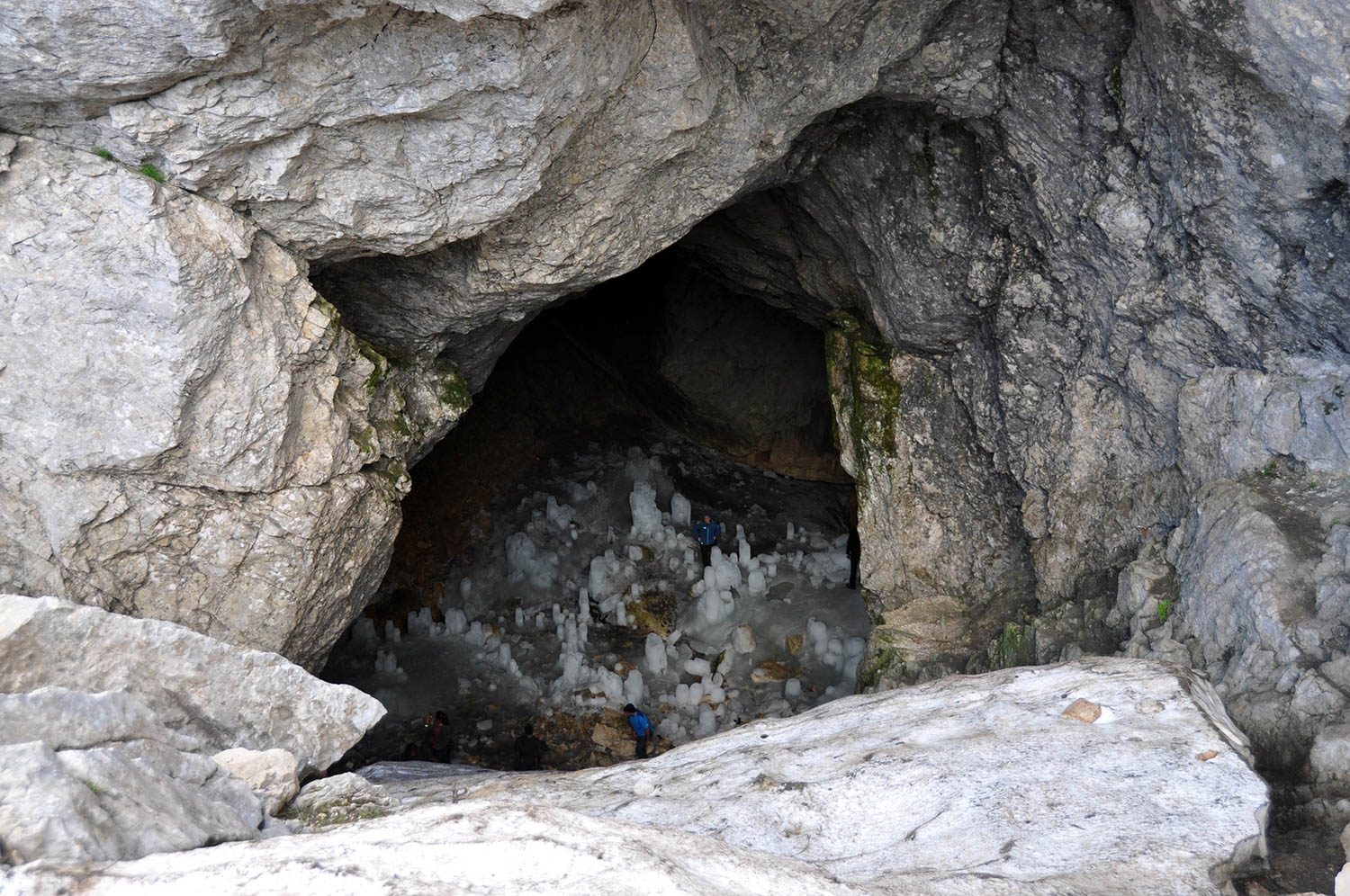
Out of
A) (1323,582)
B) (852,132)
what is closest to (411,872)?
(1323,582)

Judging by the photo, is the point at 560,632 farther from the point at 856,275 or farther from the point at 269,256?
the point at 269,256

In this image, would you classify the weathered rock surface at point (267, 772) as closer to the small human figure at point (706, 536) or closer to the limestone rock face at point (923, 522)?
the limestone rock face at point (923, 522)

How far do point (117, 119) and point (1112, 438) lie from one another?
231 inches

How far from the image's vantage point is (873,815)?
3.27 m

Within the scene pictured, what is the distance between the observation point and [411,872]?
2.29m

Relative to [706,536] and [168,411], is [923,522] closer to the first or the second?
[706,536]

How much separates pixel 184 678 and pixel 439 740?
16.2 feet

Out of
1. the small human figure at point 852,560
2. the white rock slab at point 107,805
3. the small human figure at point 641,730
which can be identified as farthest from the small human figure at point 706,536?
the white rock slab at point 107,805

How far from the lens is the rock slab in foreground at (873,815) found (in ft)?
7.63

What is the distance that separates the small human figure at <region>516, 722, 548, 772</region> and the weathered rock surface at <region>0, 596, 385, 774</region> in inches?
168

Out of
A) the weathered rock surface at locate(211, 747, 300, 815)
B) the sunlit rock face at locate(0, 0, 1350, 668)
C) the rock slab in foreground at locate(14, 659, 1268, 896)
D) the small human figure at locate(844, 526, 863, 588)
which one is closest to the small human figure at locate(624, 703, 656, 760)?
the sunlit rock face at locate(0, 0, 1350, 668)

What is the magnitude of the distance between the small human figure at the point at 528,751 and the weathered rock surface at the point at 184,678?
4261mm

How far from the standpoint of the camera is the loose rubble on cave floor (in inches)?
347

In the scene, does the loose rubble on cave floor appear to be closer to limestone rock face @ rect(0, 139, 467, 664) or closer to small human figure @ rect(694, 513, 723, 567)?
small human figure @ rect(694, 513, 723, 567)
